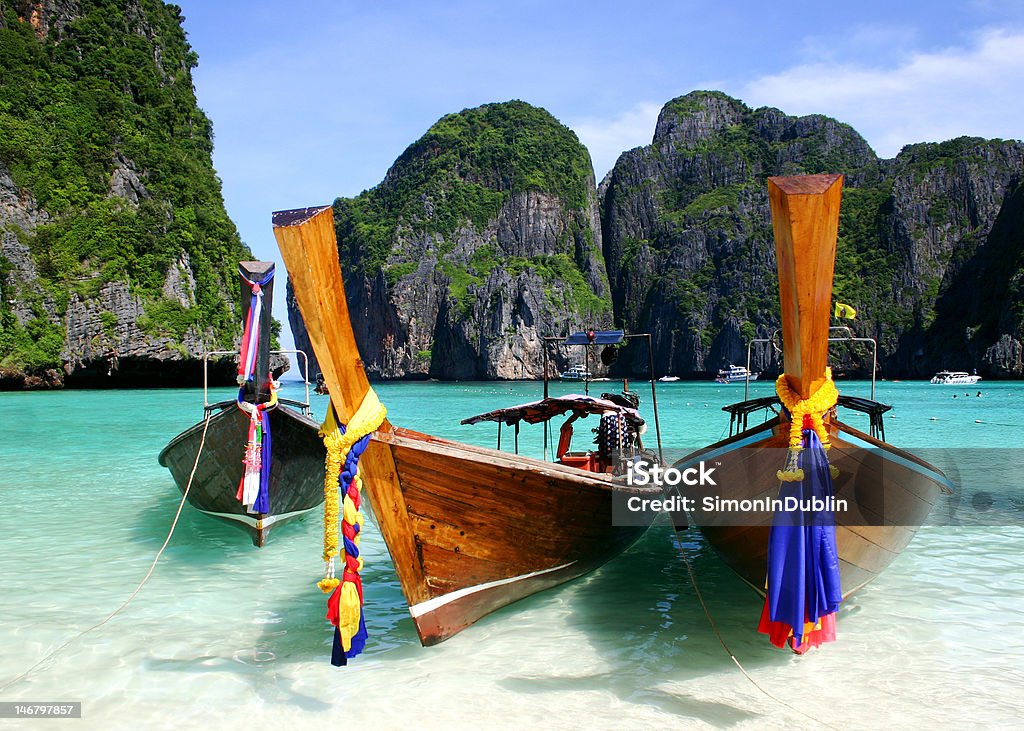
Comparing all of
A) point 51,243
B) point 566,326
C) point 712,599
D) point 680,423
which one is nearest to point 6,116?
point 51,243

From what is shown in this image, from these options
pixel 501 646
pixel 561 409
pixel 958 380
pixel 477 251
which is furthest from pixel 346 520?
pixel 477 251

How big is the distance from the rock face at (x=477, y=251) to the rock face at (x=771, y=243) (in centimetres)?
799

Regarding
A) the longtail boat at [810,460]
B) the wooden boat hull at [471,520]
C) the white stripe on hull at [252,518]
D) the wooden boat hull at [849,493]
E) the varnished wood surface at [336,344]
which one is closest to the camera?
the varnished wood surface at [336,344]

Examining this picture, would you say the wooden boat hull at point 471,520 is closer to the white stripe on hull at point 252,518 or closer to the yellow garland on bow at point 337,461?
the yellow garland on bow at point 337,461

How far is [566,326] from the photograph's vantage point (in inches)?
3654

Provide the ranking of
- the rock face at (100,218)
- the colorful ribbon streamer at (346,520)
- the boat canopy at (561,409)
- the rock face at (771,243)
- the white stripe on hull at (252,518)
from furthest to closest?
the rock face at (771,243) → the rock face at (100,218) → the white stripe on hull at (252,518) → the boat canopy at (561,409) → the colorful ribbon streamer at (346,520)

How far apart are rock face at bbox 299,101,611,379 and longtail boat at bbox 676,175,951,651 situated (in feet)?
264

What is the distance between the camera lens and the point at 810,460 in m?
4.18

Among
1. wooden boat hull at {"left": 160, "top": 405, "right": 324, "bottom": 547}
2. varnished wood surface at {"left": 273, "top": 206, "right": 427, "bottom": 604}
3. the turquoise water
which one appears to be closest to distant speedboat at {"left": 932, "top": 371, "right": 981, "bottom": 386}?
the turquoise water

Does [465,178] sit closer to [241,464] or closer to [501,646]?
[241,464]

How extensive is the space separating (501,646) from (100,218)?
154ft

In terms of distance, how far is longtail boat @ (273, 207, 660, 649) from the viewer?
152 inches

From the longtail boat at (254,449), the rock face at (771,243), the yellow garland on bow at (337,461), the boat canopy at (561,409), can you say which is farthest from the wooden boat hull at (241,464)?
the rock face at (771,243)

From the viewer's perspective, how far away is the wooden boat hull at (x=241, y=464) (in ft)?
24.4
